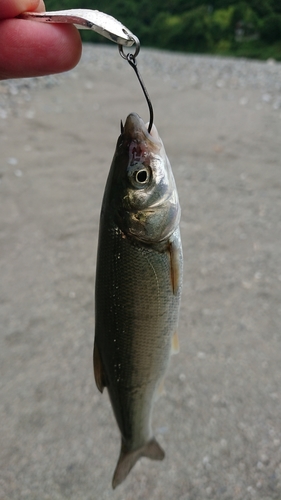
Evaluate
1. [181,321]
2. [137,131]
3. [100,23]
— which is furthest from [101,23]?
[181,321]

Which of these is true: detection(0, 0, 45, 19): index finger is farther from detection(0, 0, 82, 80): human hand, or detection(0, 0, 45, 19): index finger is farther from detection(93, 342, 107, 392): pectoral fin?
detection(93, 342, 107, 392): pectoral fin

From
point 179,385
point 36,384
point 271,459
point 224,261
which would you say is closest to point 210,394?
point 179,385

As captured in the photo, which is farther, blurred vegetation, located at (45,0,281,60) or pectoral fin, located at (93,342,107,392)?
blurred vegetation, located at (45,0,281,60)

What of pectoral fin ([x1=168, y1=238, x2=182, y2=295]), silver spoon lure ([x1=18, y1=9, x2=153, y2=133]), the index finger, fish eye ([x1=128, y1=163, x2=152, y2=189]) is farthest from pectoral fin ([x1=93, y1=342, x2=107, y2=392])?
the index finger

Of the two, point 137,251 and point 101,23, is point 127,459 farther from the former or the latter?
point 101,23

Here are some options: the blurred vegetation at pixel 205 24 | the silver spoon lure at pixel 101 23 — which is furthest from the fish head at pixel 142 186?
the blurred vegetation at pixel 205 24

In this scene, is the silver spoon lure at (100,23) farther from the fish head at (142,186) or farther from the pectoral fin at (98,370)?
the pectoral fin at (98,370)
